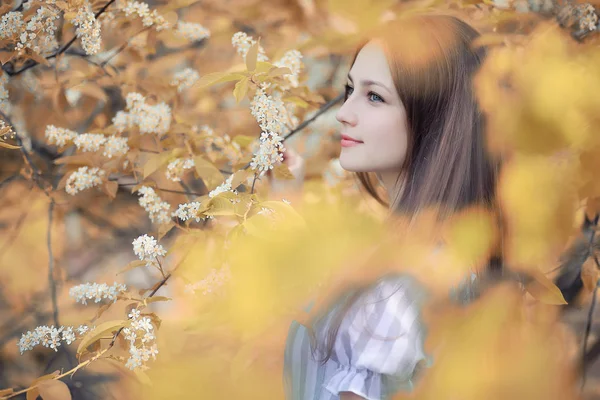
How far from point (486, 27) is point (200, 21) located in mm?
647

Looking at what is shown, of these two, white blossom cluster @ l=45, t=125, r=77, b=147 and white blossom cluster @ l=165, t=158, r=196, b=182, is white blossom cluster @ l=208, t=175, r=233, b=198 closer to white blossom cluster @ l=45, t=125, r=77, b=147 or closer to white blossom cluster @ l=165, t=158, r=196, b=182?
white blossom cluster @ l=165, t=158, r=196, b=182

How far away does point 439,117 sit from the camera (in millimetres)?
808

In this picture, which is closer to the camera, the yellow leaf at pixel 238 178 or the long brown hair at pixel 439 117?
the yellow leaf at pixel 238 178

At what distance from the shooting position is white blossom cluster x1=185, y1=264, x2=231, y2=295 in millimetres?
761

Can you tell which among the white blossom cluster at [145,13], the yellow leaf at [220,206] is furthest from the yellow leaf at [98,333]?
the white blossom cluster at [145,13]

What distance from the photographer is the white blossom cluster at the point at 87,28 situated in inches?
31.0

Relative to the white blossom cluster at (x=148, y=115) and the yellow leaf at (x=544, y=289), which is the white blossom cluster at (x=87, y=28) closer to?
the white blossom cluster at (x=148, y=115)

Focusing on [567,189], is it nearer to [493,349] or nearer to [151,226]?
[493,349]

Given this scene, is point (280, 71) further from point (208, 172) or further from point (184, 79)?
point (184, 79)

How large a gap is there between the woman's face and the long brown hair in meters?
0.01

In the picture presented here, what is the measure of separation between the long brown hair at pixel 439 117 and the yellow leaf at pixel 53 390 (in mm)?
309

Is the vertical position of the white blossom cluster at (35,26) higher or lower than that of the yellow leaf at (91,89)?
higher

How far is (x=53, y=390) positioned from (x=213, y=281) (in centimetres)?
22

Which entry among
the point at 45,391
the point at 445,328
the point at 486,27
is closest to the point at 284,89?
the point at 486,27
